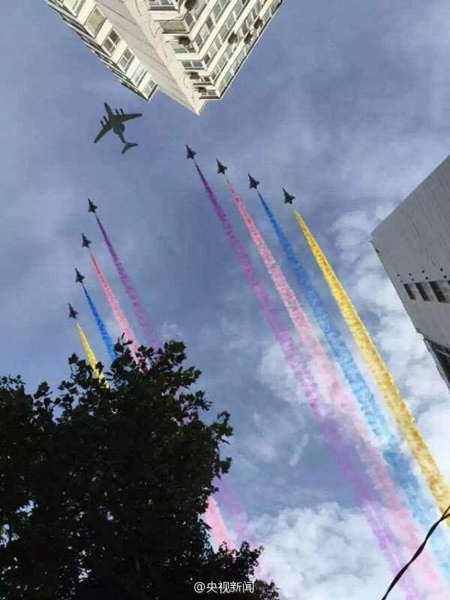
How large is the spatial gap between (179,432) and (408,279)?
31134mm

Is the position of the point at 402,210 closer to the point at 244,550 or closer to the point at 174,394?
the point at 174,394

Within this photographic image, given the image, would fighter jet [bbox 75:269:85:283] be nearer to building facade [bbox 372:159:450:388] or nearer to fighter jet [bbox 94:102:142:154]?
fighter jet [bbox 94:102:142:154]

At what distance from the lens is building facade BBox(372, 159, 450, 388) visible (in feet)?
108

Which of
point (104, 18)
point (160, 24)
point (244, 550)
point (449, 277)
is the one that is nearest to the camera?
point (244, 550)

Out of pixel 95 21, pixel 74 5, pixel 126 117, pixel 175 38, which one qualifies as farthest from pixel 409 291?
pixel 126 117

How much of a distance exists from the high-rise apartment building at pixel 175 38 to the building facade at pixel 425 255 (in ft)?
87.0

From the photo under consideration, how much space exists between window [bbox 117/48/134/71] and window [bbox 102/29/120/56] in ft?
6.47

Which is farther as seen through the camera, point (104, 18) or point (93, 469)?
point (104, 18)

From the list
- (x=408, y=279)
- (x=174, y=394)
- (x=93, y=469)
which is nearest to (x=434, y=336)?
(x=408, y=279)

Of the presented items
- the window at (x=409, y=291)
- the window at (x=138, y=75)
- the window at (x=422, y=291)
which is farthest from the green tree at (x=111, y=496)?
the window at (x=138, y=75)

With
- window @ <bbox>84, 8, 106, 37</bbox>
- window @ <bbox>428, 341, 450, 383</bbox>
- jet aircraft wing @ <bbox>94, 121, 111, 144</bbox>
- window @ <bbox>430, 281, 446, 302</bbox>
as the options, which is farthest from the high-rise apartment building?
window @ <bbox>428, 341, 450, 383</bbox>

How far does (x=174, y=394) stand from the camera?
20.2 metres

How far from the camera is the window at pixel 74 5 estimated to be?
165ft

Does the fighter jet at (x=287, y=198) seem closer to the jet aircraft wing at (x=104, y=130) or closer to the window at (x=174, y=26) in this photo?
the window at (x=174, y=26)
